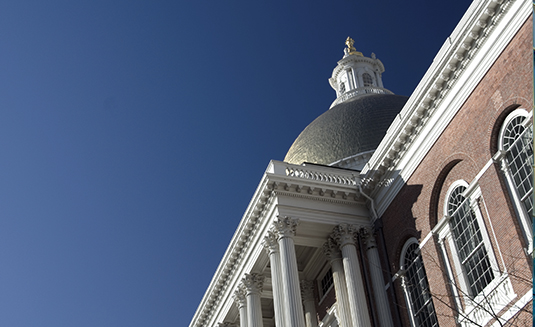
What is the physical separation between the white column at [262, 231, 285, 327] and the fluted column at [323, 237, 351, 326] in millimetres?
2046

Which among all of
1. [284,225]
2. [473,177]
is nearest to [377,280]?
[284,225]

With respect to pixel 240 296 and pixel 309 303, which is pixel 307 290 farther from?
pixel 240 296

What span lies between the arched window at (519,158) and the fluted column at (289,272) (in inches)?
314

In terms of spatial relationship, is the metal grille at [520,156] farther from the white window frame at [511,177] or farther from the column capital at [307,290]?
the column capital at [307,290]

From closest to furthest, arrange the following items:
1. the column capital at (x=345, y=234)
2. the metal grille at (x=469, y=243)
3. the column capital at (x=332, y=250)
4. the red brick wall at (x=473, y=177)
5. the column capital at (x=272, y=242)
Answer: the red brick wall at (x=473, y=177), the metal grille at (x=469, y=243), the column capital at (x=345, y=234), the column capital at (x=272, y=242), the column capital at (x=332, y=250)

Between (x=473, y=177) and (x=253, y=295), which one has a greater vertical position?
(x=253, y=295)

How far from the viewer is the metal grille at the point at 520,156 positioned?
17016mm

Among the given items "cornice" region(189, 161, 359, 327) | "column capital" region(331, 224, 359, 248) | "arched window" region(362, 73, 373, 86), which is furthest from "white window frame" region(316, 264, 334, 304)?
"arched window" region(362, 73, 373, 86)

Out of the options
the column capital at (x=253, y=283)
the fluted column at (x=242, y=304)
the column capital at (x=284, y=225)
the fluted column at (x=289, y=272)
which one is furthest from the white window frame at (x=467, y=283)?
the fluted column at (x=242, y=304)

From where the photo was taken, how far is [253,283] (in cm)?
2623

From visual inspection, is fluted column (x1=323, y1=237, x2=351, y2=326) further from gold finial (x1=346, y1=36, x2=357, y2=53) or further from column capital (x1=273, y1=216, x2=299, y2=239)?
gold finial (x1=346, y1=36, x2=357, y2=53)

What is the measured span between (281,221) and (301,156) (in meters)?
13.0

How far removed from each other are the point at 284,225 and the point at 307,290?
527cm

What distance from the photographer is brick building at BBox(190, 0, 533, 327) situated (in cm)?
1745
